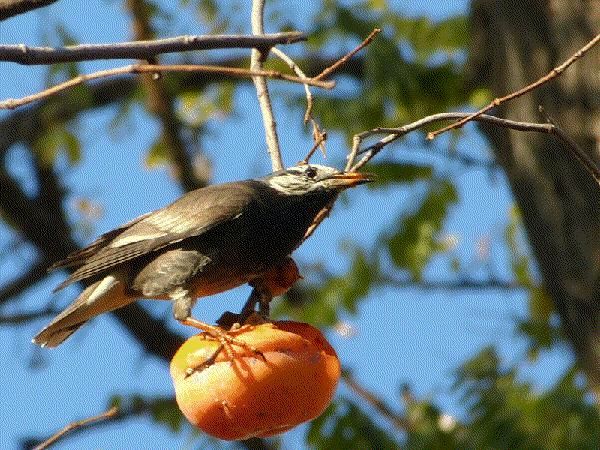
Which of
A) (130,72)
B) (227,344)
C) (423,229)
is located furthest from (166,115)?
(130,72)

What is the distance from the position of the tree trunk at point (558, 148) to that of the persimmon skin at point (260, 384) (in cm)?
333

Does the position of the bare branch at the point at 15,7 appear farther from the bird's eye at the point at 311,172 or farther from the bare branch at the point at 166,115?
the bare branch at the point at 166,115

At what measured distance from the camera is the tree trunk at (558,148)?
6.17 m

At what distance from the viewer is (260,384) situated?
2936 millimetres

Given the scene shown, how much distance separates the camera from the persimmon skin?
2936 mm

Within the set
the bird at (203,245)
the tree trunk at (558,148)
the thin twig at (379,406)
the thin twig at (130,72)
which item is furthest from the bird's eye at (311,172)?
the thin twig at (379,406)

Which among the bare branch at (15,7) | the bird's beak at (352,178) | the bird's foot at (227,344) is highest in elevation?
the bare branch at (15,7)

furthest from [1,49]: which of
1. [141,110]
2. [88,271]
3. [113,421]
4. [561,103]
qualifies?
[141,110]

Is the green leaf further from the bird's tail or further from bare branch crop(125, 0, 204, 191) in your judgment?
the bird's tail

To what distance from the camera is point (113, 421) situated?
7637mm

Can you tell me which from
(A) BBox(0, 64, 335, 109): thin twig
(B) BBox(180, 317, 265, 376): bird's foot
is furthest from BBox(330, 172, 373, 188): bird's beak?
(A) BBox(0, 64, 335, 109): thin twig

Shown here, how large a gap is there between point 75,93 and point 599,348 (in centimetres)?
439

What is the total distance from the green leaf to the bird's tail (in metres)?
4.31

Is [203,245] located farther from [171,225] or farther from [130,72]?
[130,72]
